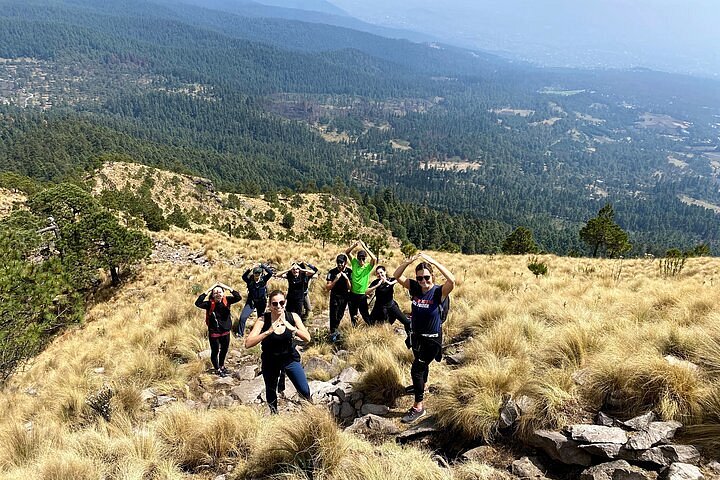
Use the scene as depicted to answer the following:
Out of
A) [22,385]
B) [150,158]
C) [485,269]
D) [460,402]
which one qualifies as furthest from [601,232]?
[150,158]

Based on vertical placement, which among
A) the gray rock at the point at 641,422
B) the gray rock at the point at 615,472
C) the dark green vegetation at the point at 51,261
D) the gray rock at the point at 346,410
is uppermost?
the gray rock at the point at 641,422

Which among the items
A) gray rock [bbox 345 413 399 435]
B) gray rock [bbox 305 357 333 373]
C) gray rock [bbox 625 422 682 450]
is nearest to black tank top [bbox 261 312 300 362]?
gray rock [bbox 345 413 399 435]

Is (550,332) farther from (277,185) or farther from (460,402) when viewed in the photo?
(277,185)

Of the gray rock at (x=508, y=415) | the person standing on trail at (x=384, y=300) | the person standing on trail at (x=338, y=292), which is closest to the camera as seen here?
the gray rock at (x=508, y=415)

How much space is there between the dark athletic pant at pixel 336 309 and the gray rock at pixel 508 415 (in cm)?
493

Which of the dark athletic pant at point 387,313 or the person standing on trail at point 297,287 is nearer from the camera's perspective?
the dark athletic pant at point 387,313

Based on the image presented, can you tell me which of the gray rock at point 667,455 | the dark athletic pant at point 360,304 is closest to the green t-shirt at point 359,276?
the dark athletic pant at point 360,304

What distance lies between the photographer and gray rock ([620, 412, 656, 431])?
3963 millimetres

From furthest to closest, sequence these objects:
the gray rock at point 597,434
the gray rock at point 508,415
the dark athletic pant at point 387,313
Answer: the dark athletic pant at point 387,313, the gray rock at point 508,415, the gray rock at point 597,434

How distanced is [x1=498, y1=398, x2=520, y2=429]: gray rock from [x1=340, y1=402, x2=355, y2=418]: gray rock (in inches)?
90.9

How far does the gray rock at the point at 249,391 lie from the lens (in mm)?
7031

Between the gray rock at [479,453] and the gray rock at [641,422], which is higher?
the gray rock at [641,422]

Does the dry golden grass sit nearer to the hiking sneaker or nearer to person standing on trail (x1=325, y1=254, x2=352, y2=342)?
the hiking sneaker

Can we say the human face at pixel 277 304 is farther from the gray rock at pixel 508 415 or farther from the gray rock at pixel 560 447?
the gray rock at pixel 560 447
